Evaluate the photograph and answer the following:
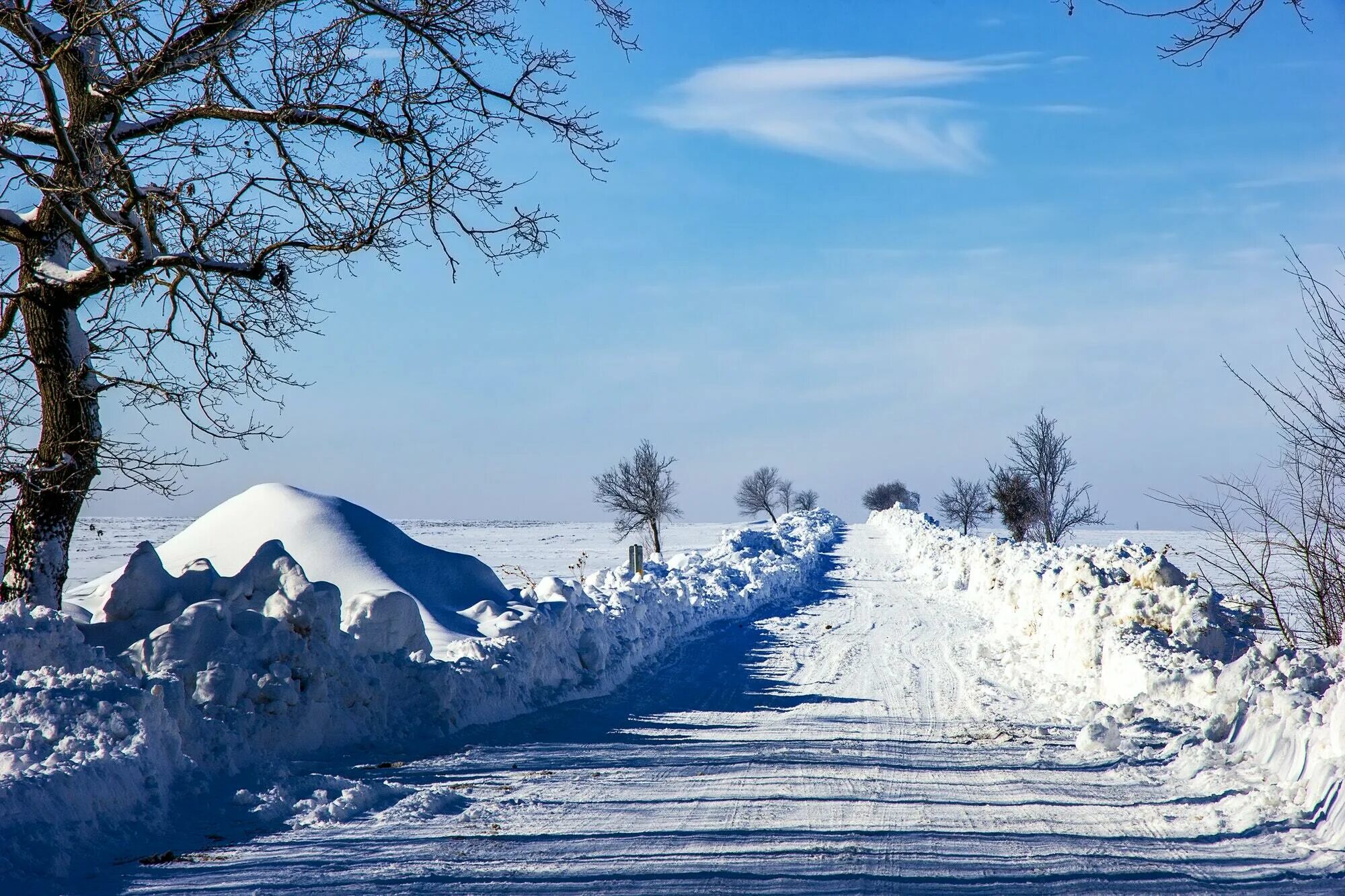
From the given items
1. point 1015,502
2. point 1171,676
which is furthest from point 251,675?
point 1015,502

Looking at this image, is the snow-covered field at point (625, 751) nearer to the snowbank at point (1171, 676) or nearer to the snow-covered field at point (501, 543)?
the snowbank at point (1171, 676)

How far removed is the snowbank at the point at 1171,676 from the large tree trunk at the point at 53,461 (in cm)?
843

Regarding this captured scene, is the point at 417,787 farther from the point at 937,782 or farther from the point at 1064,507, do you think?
the point at 1064,507

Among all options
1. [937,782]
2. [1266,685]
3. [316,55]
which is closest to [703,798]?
[937,782]

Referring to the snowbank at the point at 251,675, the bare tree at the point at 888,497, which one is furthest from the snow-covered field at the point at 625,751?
the bare tree at the point at 888,497

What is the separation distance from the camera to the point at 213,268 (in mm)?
8148

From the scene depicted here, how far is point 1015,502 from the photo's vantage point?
44.7m

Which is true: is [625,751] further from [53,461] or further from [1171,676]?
[53,461]

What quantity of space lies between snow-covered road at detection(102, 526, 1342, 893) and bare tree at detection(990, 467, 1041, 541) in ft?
116

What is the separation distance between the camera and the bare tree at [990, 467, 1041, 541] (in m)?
42.6

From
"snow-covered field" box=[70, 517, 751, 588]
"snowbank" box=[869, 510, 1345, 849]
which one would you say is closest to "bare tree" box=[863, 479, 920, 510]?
"snow-covered field" box=[70, 517, 751, 588]

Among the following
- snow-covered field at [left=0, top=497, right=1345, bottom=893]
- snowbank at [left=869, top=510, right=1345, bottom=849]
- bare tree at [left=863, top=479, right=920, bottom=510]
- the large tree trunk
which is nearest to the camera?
snow-covered field at [left=0, top=497, right=1345, bottom=893]

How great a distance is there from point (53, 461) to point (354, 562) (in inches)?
228

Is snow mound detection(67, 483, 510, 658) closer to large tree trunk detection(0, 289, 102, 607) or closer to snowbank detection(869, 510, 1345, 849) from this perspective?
large tree trunk detection(0, 289, 102, 607)
